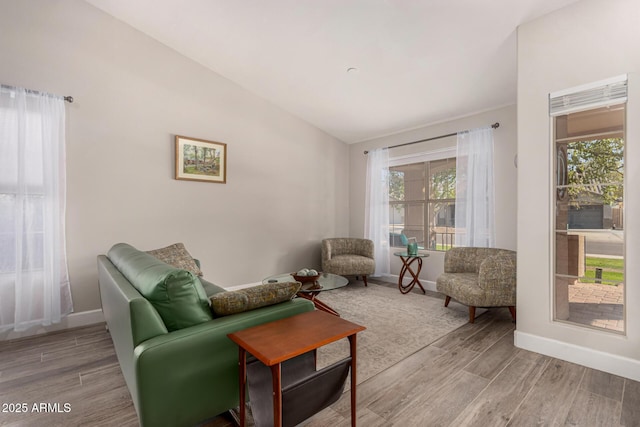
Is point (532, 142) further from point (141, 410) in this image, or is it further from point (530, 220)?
point (141, 410)

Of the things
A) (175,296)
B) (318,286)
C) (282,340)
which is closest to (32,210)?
(175,296)

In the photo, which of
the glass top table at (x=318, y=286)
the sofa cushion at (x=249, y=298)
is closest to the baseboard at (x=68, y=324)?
the glass top table at (x=318, y=286)

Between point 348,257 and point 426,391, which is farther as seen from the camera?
point 348,257

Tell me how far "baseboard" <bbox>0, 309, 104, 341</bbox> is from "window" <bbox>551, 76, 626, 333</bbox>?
14.5 ft

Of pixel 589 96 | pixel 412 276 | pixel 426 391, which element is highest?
pixel 589 96

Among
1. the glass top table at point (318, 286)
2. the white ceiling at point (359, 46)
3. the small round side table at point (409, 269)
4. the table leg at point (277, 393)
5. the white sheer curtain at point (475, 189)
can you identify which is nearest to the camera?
the table leg at point (277, 393)

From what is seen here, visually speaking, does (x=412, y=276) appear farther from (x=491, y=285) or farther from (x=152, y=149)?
(x=152, y=149)

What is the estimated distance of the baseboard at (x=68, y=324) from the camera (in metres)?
2.80

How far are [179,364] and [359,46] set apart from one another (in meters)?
3.11

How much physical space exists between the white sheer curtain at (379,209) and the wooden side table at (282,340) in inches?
146

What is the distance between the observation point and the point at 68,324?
3.07 metres

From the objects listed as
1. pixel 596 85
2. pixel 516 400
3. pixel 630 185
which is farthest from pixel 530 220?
pixel 516 400

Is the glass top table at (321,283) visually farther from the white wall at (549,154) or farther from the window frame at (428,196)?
the window frame at (428,196)

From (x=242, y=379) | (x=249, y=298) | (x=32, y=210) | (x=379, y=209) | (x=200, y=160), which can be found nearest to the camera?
(x=242, y=379)
